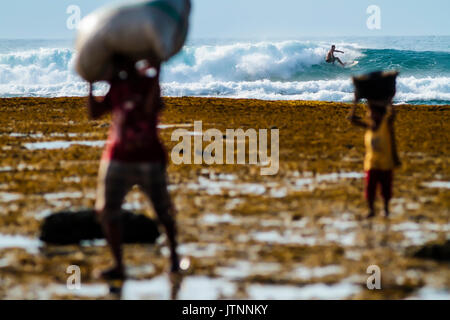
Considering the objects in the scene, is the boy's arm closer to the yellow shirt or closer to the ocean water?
the yellow shirt

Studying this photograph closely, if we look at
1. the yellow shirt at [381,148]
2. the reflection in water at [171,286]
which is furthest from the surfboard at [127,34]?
the yellow shirt at [381,148]

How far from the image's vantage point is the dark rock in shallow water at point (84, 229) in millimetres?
7633

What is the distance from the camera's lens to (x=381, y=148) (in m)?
9.01

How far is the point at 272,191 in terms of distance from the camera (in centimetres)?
1101

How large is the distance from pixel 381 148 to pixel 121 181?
3.92m

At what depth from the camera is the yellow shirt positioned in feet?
29.5

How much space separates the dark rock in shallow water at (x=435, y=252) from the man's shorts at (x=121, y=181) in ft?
8.23

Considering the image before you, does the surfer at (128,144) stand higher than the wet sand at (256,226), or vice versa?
the surfer at (128,144)

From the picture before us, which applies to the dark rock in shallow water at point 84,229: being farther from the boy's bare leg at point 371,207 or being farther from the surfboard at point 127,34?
the boy's bare leg at point 371,207

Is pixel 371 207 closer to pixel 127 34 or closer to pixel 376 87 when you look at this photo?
pixel 376 87

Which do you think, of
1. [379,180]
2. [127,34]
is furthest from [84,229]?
[379,180]

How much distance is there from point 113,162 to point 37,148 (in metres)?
10.7

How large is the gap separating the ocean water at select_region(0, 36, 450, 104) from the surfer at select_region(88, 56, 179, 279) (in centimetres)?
5034

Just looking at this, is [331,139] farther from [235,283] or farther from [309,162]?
[235,283]
